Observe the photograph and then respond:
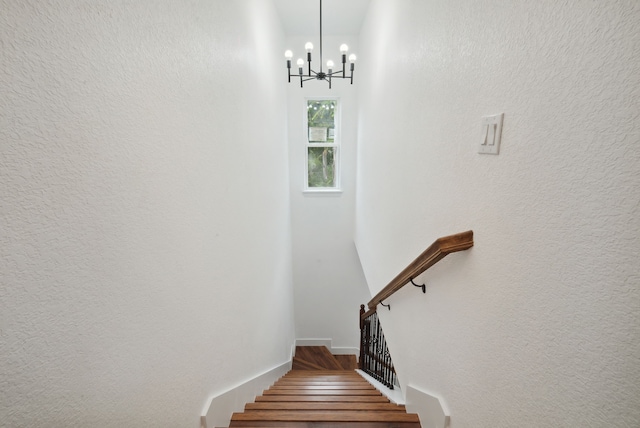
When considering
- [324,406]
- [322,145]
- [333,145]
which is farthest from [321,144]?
[324,406]

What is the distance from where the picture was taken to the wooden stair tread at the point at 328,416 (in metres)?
1.72

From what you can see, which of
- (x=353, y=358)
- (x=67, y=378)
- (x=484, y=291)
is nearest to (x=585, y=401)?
(x=484, y=291)

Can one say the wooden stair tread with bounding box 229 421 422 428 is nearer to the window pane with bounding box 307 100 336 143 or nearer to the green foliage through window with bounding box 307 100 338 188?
the green foliage through window with bounding box 307 100 338 188

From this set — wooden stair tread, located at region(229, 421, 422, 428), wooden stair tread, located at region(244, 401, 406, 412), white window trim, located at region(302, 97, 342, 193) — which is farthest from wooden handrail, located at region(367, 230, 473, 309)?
white window trim, located at region(302, 97, 342, 193)

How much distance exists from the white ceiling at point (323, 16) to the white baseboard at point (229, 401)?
4.06 metres

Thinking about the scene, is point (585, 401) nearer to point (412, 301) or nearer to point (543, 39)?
point (543, 39)

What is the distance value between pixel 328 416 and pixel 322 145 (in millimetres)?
4014

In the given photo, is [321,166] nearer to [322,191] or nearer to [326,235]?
[322,191]

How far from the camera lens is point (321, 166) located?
16.7 ft

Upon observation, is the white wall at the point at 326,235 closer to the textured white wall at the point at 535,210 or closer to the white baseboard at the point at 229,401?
the white baseboard at the point at 229,401

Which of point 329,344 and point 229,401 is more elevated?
point 229,401

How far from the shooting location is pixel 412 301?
184cm

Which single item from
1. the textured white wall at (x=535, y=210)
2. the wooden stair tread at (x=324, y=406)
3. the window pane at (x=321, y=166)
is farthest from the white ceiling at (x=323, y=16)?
the wooden stair tread at (x=324, y=406)

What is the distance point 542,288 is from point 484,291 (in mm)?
280
